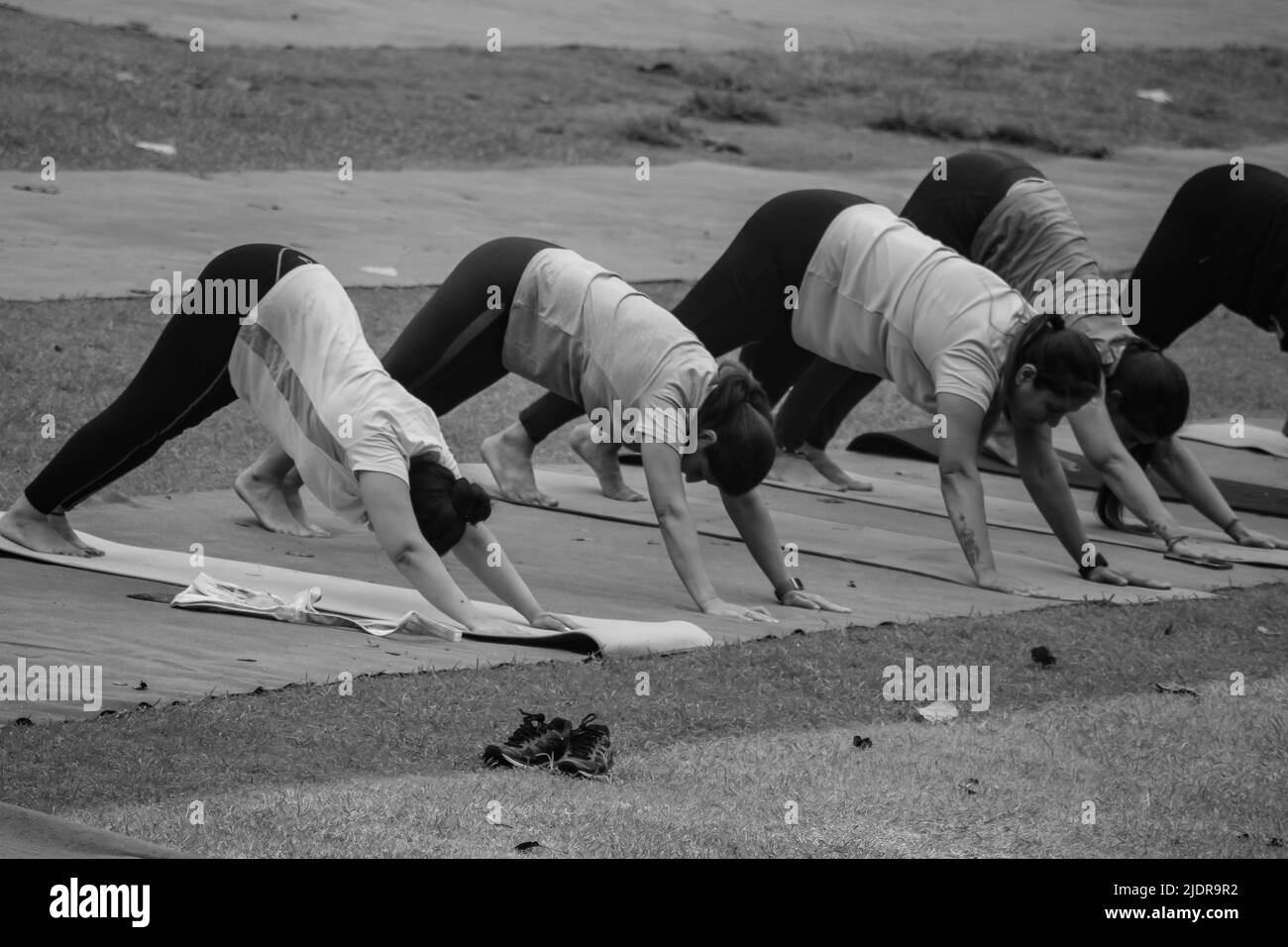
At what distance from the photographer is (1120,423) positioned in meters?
7.80

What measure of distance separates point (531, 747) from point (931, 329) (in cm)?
298

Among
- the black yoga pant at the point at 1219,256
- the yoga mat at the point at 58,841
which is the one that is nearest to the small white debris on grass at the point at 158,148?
the black yoga pant at the point at 1219,256

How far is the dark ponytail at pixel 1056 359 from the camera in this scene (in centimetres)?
691

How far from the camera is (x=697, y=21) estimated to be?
2297cm

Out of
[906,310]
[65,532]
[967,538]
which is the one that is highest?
[906,310]

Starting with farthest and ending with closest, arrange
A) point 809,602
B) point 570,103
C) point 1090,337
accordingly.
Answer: point 570,103 < point 1090,337 < point 809,602

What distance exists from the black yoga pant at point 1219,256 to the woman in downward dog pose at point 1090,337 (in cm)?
14

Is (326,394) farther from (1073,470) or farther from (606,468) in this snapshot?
(1073,470)

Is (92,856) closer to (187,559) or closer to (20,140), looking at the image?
(187,559)

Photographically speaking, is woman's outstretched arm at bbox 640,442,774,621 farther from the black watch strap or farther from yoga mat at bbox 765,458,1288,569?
yoga mat at bbox 765,458,1288,569

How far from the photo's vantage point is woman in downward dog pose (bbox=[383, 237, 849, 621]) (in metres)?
6.50

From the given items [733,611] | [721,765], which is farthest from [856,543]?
[721,765]

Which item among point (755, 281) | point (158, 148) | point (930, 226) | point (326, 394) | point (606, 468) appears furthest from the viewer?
point (158, 148)
